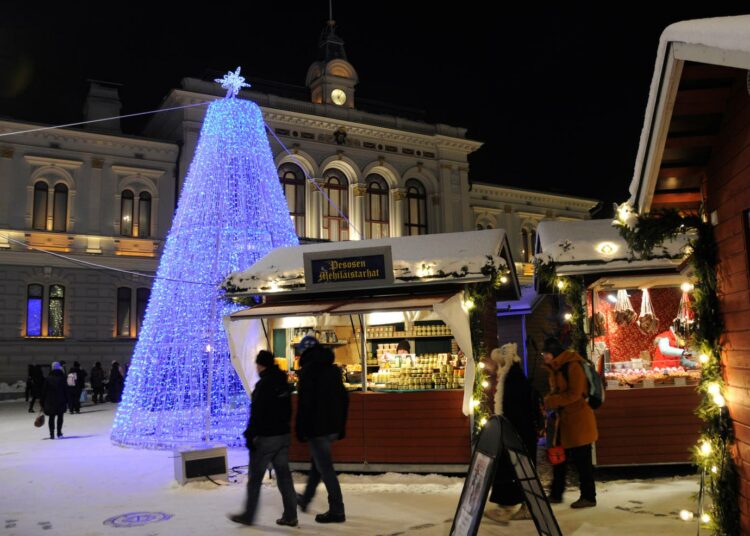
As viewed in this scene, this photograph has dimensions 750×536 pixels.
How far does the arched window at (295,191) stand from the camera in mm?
29500

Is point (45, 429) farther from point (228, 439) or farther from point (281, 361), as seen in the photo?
point (281, 361)

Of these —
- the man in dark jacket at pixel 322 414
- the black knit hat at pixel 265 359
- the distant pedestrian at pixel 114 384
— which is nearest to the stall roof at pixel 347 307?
the man in dark jacket at pixel 322 414

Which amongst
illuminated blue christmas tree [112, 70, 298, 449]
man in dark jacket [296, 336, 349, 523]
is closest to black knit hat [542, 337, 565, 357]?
man in dark jacket [296, 336, 349, 523]

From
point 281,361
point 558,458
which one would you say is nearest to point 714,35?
point 558,458

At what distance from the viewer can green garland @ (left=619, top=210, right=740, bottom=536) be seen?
199 inches

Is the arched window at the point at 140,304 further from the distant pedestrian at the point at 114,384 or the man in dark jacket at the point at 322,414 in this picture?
the man in dark jacket at the point at 322,414

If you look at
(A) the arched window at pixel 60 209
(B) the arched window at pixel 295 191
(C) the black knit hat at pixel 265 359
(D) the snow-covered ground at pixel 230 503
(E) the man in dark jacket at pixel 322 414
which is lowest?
(D) the snow-covered ground at pixel 230 503

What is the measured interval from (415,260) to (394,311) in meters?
0.89

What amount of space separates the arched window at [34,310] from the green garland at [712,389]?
24279mm

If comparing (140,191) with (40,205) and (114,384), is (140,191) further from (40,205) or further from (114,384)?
(114,384)

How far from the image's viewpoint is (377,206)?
32.0m

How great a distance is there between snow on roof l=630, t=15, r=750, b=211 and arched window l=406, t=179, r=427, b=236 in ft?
88.6

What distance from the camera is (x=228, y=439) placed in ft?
38.9

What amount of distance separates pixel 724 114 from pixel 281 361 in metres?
8.31
